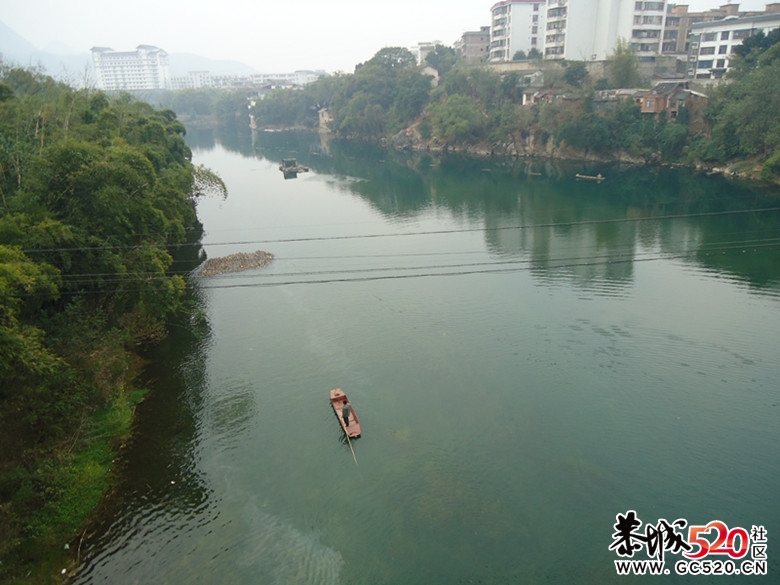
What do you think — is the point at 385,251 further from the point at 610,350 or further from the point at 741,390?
the point at 741,390

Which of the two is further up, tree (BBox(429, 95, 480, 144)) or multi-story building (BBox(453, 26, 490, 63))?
multi-story building (BBox(453, 26, 490, 63))

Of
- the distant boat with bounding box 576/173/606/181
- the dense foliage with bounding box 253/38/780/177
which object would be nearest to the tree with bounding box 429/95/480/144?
the dense foliage with bounding box 253/38/780/177

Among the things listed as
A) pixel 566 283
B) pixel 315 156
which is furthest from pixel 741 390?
pixel 315 156

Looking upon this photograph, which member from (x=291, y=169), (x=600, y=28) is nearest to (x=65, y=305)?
(x=291, y=169)

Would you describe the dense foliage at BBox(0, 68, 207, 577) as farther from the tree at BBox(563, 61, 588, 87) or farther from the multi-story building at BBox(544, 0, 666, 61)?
the multi-story building at BBox(544, 0, 666, 61)

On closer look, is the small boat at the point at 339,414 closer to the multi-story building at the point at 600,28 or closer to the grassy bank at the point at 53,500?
the grassy bank at the point at 53,500
